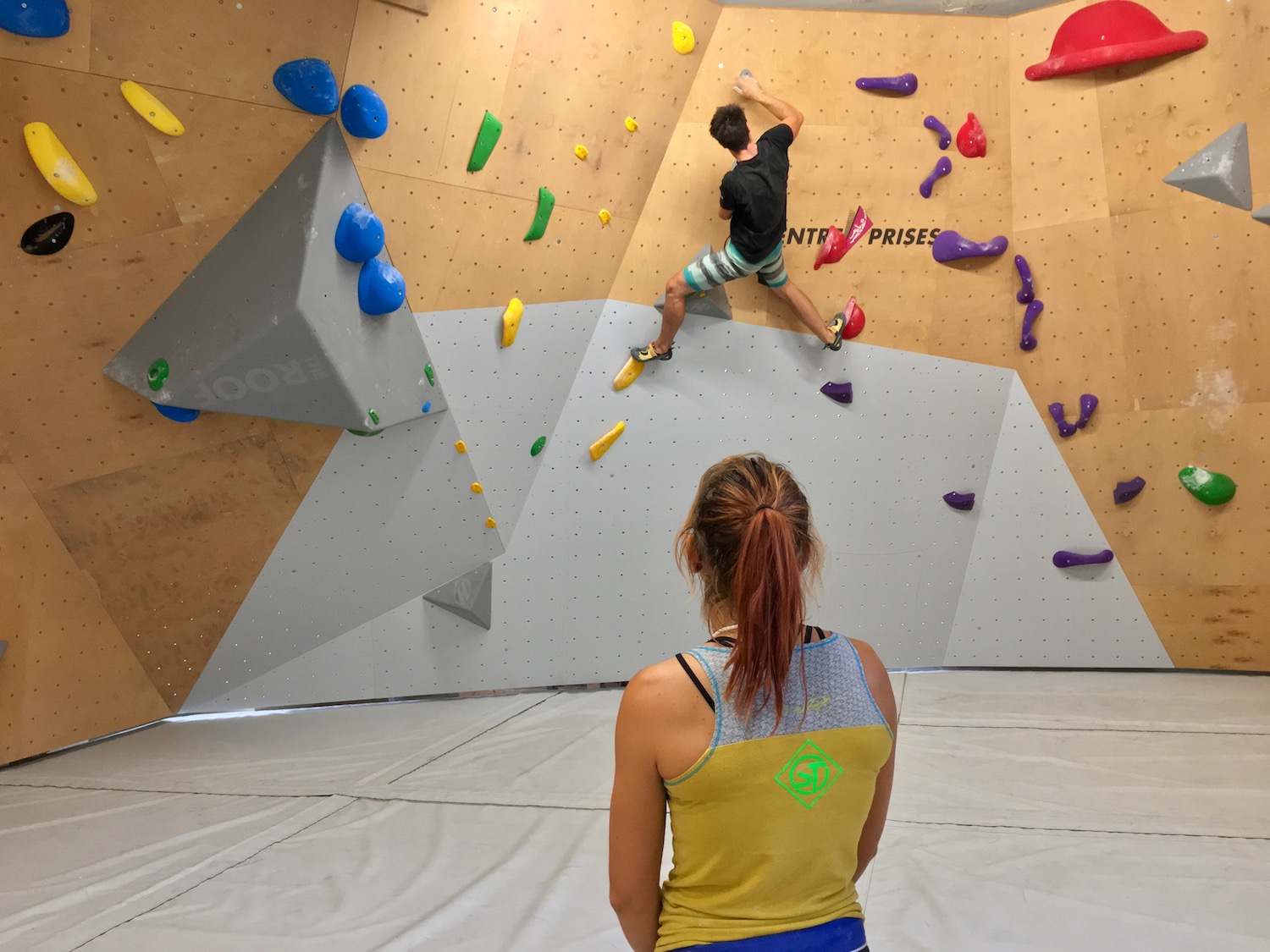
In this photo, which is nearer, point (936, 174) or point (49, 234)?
point (49, 234)

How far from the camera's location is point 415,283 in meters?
3.36

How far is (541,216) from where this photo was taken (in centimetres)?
356

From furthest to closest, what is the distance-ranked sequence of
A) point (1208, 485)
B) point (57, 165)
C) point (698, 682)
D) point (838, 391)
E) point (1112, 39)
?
point (838, 391) < point (1208, 485) < point (1112, 39) < point (57, 165) < point (698, 682)

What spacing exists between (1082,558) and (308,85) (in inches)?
137

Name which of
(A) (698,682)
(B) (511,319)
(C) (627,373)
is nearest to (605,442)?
(C) (627,373)

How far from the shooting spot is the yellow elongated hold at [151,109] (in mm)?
2617

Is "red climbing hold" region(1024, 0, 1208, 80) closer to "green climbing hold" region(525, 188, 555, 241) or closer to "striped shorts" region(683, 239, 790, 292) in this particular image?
"striped shorts" region(683, 239, 790, 292)

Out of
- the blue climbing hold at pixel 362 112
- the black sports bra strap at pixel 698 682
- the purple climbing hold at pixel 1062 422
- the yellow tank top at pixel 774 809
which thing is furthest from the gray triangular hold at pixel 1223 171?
the black sports bra strap at pixel 698 682

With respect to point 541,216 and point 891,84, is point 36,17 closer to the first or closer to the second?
point 541,216

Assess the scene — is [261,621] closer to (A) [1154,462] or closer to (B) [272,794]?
(B) [272,794]

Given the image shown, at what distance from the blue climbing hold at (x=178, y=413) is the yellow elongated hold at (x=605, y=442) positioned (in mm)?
1535

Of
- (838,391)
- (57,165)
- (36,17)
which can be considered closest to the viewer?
(36,17)

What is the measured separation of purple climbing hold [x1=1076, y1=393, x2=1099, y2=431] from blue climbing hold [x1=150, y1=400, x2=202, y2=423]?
3448mm

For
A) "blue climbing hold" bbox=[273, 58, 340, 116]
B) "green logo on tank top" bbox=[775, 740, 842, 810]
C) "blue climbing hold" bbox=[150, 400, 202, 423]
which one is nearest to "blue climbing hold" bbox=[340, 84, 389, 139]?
"blue climbing hold" bbox=[273, 58, 340, 116]
